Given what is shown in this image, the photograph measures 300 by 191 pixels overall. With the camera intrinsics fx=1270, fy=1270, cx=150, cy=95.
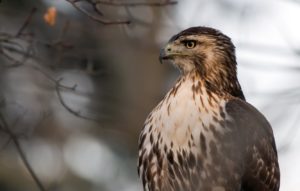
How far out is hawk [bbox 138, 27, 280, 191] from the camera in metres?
8.38

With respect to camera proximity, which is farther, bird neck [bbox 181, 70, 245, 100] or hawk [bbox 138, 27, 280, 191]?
bird neck [bbox 181, 70, 245, 100]

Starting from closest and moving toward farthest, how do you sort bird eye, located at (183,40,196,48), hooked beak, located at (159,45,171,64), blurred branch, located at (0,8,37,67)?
blurred branch, located at (0,8,37,67)
hooked beak, located at (159,45,171,64)
bird eye, located at (183,40,196,48)

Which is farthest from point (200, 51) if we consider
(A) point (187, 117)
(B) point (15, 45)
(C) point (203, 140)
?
(B) point (15, 45)

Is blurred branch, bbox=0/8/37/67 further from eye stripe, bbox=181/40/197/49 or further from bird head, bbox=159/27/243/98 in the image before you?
eye stripe, bbox=181/40/197/49

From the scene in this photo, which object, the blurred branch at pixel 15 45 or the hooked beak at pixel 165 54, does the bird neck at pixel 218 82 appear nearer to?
the hooked beak at pixel 165 54

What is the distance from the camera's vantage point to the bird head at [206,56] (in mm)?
8742

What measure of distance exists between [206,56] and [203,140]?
0.74m

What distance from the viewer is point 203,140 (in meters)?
8.38

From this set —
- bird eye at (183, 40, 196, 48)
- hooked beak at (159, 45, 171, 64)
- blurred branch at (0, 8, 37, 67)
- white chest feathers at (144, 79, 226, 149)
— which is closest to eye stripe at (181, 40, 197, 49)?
bird eye at (183, 40, 196, 48)

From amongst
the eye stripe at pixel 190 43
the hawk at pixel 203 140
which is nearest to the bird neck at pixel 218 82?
the hawk at pixel 203 140

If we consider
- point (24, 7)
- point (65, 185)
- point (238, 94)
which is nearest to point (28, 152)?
point (65, 185)

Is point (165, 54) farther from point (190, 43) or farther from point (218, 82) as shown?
point (218, 82)

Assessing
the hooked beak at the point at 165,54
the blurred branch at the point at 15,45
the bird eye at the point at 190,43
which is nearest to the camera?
the blurred branch at the point at 15,45

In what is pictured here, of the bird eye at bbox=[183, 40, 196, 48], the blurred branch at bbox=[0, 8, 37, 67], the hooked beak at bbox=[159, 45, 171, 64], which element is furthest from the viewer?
the bird eye at bbox=[183, 40, 196, 48]
